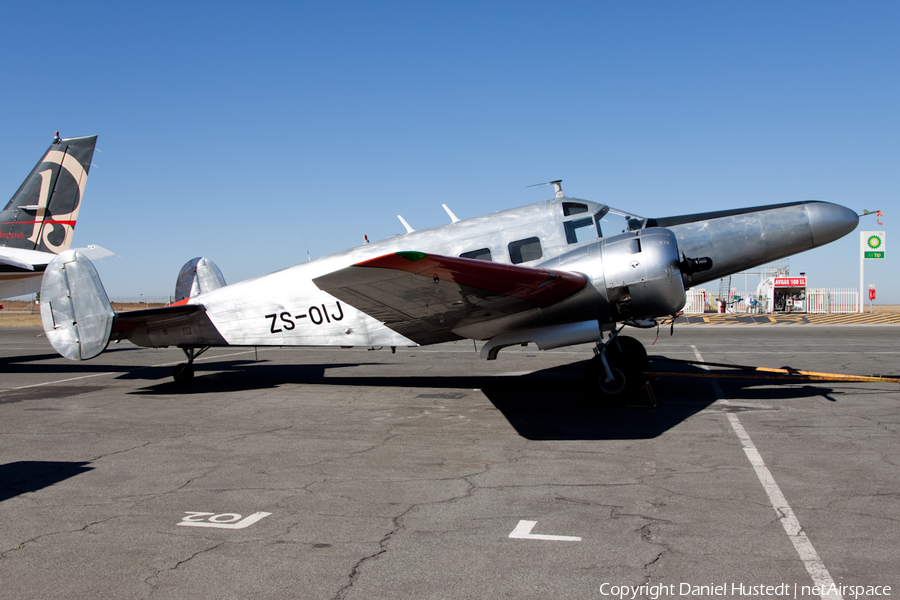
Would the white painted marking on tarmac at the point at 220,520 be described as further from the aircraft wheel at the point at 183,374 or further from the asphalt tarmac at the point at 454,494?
the aircraft wheel at the point at 183,374

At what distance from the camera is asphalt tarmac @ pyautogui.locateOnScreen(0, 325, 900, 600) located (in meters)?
3.63

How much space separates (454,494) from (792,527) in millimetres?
2601

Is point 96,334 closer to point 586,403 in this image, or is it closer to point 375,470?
point 375,470

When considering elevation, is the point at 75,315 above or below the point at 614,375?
above

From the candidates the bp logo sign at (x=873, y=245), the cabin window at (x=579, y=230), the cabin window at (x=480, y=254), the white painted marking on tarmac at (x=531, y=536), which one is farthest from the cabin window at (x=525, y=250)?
the bp logo sign at (x=873, y=245)

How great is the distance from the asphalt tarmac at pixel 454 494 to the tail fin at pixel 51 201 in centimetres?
941

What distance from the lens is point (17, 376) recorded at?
14.8 metres

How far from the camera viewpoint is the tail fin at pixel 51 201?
60.2ft

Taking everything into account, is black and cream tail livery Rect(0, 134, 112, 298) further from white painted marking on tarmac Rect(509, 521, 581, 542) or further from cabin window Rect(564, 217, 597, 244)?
white painted marking on tarmac Rect(509, 521, 581, 542)

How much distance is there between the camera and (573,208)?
33.6 feet

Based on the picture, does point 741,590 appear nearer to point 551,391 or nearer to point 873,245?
point 551,391

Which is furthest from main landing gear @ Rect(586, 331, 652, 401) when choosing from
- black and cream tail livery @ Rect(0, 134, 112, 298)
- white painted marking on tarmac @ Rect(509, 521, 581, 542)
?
black and cream tail livery @ Rect(0, 134, 112, 298)

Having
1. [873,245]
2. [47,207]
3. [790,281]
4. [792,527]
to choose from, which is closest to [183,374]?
[47,207]

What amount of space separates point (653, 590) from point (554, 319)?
Answer: 6.27 meters
